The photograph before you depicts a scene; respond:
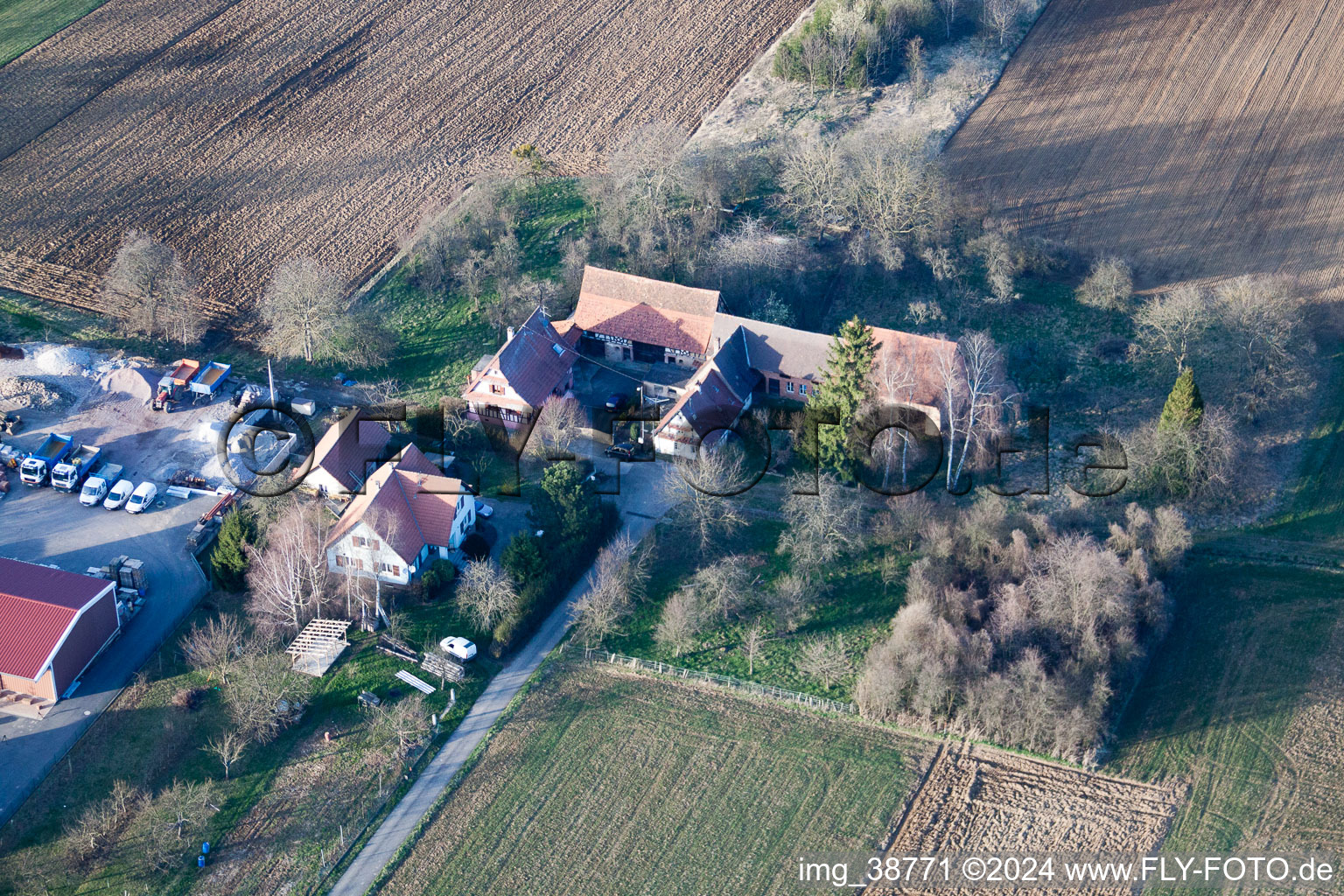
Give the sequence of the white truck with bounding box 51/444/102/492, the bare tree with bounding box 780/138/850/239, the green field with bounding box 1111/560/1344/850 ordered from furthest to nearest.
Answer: the bare tree with bounding box 780/138/850/239
the white truck with bounding box 51/444/102/492
the green field with bounding box 1111/560/1344/850

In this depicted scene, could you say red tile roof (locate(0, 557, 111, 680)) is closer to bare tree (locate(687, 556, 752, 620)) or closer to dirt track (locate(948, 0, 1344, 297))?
bare tree (locate(687, 556, 752, 620))

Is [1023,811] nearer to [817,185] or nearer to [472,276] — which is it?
[817,185]

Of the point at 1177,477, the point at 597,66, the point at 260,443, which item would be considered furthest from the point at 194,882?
the point at 597,66

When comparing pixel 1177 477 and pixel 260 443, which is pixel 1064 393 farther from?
pixel 260 443

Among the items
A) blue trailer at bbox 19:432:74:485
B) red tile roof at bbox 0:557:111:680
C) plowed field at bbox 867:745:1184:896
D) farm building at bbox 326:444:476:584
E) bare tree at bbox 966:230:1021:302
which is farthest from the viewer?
bare tree at bbox 966:230:1021:302

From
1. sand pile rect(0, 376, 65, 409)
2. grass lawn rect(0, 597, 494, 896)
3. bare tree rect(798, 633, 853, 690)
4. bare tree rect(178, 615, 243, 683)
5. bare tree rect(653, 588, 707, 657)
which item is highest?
sand pile rect(0, 376, 65, 409)

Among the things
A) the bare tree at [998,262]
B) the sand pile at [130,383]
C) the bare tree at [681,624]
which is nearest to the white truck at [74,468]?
the sand pile at [130,383]

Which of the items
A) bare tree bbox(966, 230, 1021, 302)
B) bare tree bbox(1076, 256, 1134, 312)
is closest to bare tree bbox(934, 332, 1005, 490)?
bare tree bbox(966, 230, 1021, 302)
